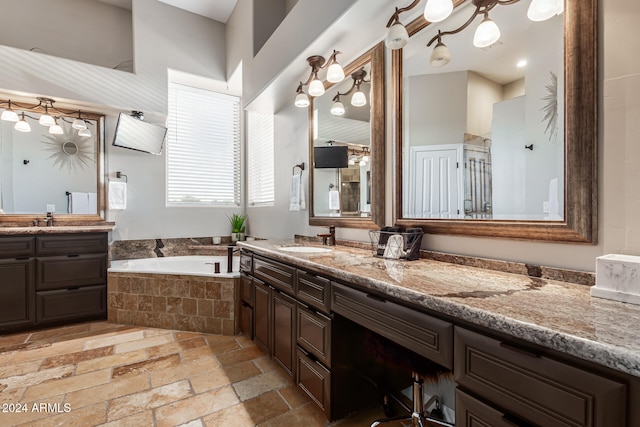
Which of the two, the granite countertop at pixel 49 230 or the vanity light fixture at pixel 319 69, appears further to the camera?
the granite countertop at pixel 49 230

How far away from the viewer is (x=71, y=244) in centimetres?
301

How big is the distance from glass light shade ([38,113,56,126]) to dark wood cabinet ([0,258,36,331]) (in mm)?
1480

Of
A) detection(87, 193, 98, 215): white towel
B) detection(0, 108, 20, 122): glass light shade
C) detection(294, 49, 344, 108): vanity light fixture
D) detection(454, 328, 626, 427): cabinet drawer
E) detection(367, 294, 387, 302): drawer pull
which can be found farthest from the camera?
detection(87, 193, 98, 215): white towel

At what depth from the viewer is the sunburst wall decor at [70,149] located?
329 centimetres

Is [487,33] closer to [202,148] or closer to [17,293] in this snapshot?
[202,148]

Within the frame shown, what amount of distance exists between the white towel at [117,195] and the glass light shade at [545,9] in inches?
157

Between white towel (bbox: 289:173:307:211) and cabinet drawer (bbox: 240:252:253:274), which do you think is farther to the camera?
white towel (bbox: 289:173:307:211)

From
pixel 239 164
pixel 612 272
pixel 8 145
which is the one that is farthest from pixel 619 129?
pixel 8 145

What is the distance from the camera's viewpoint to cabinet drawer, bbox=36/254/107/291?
2906 millimetres

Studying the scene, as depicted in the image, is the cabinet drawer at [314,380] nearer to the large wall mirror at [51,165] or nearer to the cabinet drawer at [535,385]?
the cabinet drawer at [535,385]

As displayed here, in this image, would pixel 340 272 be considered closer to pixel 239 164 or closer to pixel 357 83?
pixel 357 83

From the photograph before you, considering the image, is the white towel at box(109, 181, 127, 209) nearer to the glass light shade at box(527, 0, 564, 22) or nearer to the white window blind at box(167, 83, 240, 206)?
the white window blind at box(167, 83, 240, 206)

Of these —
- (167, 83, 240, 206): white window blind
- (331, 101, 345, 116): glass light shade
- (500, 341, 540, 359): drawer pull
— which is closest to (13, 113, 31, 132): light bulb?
(167, 83, 240, 206): white window blind

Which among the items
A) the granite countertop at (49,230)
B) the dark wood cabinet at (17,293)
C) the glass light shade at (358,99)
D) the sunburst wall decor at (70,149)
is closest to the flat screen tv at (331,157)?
the glass light shade at (358,99)
